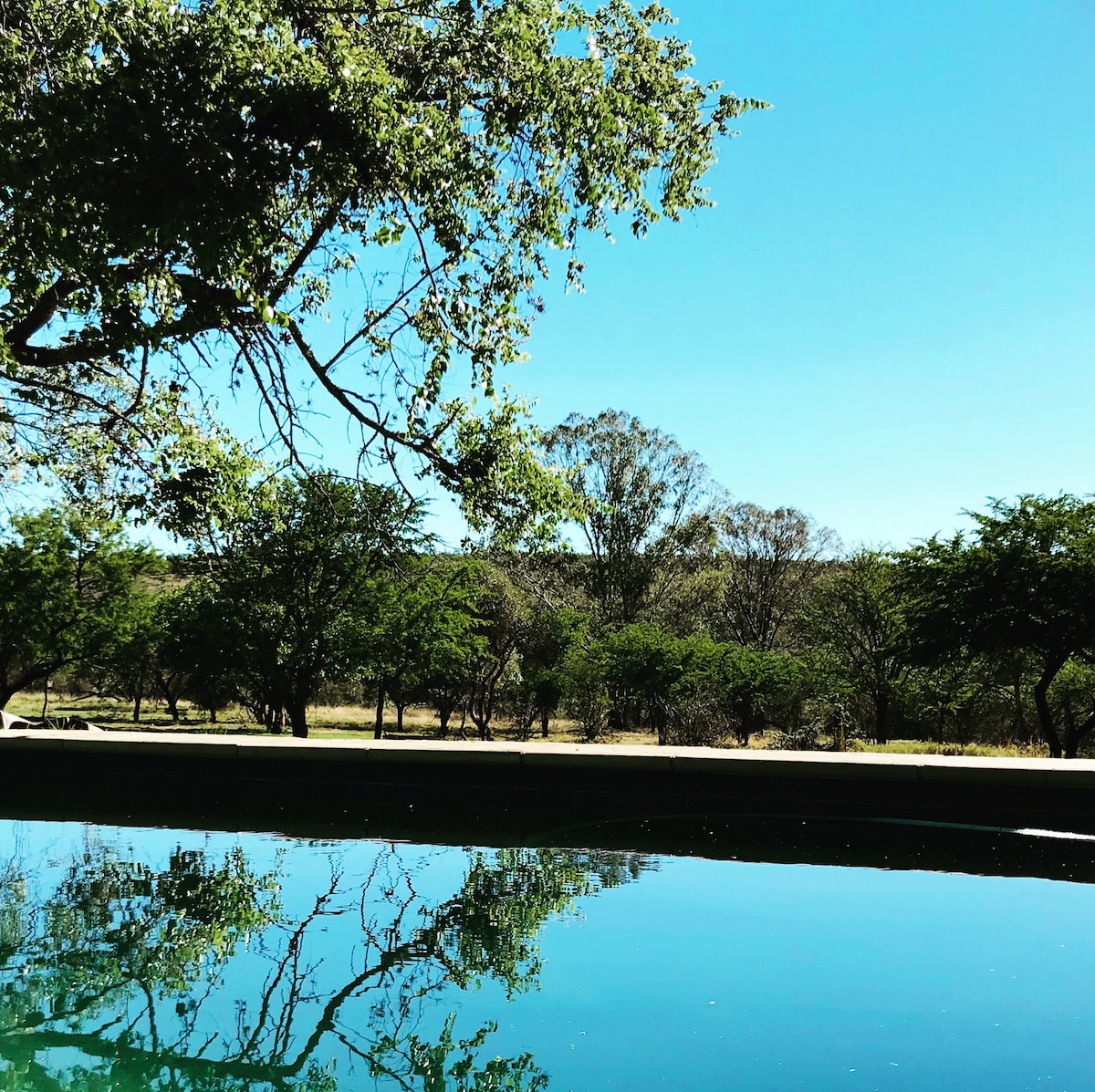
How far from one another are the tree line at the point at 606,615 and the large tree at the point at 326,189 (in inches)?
41.8

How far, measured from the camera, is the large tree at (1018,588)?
15.2 m

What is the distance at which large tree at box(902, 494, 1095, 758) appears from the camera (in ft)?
49.8

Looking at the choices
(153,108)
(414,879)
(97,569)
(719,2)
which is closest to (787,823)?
(414,879)

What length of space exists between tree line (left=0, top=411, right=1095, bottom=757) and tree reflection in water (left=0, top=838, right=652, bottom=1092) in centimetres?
278

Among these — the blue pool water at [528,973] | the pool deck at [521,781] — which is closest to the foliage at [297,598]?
the pool deck at [521,781]

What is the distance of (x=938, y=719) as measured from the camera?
28203mm

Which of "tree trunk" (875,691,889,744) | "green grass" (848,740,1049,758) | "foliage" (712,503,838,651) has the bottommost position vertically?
"green grass" (848,740,1049,758)

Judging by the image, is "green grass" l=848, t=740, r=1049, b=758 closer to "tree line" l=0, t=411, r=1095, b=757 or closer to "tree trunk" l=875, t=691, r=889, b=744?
"tree line" l=0, t=411, r=1095, b=757

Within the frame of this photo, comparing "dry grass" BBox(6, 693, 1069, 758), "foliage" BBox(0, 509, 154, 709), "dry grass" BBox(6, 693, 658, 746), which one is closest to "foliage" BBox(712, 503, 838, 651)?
"dry grass" BBox(6, 693, 658, 746)

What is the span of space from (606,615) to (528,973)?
103ft

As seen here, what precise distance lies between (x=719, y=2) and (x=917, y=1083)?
28.0 feet

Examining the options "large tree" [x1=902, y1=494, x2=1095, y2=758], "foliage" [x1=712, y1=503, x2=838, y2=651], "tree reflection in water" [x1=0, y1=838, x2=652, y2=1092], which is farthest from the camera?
"foliage" [x1=712, y1=503, x2=838, y2=651]

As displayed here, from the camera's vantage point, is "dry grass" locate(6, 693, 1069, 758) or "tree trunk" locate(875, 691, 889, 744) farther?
"tree trunk" locate(875, 691, 889, 744)

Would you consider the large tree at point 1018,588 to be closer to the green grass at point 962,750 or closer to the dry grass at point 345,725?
the green grass at point 962,750
